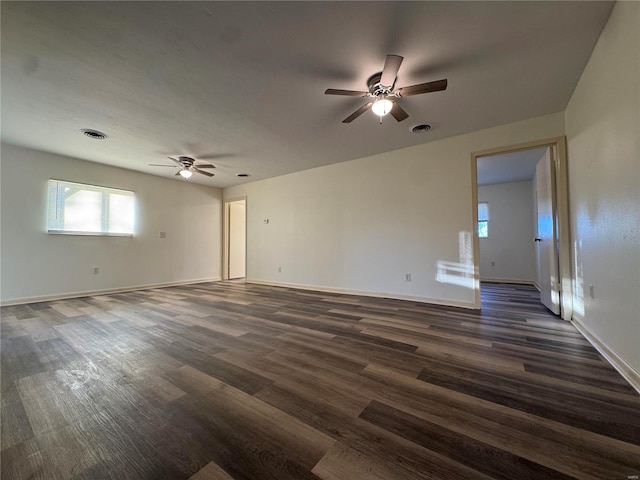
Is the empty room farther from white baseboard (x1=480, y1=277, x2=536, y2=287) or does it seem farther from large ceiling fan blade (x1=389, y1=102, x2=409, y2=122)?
white baseboard (x1=480, y1=277, x2=536, y2=287)

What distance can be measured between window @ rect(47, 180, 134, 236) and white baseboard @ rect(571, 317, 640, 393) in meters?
7.13

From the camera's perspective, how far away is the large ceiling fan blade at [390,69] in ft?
5.87

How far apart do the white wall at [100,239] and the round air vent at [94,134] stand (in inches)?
60.9

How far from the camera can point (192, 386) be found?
1.59 meters

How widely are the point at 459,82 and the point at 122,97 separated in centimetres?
353

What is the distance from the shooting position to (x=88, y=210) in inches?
182

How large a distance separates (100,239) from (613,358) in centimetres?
724

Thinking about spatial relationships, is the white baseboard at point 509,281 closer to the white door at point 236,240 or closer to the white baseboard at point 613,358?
the white baseboard at point 613,358

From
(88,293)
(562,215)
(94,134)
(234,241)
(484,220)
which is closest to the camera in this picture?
(562,215)

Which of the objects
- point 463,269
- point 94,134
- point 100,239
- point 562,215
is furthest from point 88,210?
point 562,215

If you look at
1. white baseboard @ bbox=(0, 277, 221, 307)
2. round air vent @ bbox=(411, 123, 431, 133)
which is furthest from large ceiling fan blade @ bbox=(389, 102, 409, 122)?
white baseboard @ bbox=(0, 277, 221, 307)

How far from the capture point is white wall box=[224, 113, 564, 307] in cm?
356

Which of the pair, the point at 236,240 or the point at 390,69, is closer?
the point at 390,69

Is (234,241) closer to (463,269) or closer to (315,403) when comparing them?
(463,269)
